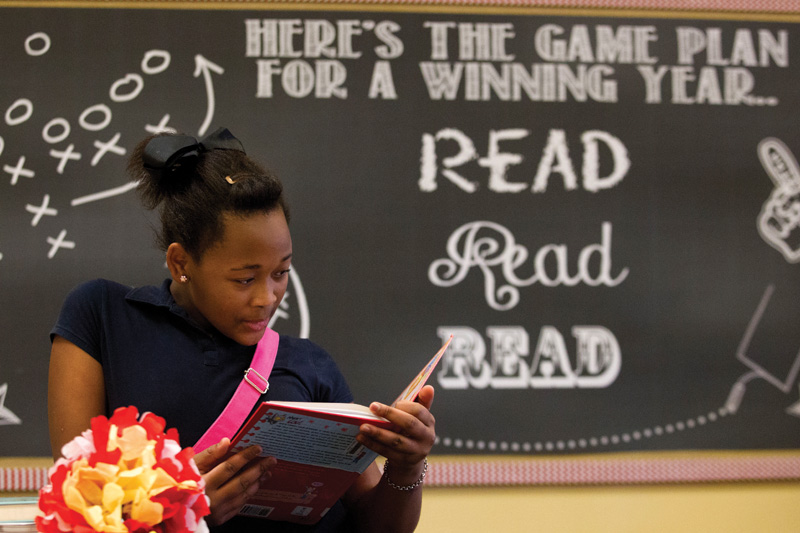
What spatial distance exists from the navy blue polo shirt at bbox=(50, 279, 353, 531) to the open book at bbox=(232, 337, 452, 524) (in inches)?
2.5

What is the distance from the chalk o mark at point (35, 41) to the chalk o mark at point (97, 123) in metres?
0.19

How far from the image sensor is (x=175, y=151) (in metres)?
1.11

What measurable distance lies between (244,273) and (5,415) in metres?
1.15

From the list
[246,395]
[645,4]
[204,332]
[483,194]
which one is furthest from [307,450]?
[645,4]

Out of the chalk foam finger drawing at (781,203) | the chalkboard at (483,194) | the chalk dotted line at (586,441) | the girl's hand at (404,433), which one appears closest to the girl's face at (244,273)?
the girl's hand at (404,433)

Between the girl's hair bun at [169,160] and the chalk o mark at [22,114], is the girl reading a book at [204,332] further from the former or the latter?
the chalk o mark at [22,114]

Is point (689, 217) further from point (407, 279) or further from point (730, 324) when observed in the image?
point (407, 279)

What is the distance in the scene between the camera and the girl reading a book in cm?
104

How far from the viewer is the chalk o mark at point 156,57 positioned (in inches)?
77.9

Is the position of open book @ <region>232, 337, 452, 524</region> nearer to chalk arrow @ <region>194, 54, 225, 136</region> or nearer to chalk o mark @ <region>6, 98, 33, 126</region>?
chalk arrow @ <region>194, 54, 225, 136</region>

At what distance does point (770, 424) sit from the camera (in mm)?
2010

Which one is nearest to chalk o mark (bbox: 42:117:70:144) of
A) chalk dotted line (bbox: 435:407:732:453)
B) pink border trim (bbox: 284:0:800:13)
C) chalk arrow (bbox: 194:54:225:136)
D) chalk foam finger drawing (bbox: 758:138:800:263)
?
chalk arrow (bbox: 194:54:225:136)

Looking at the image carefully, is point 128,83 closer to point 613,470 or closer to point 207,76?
point 207,76

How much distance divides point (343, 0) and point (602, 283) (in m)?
1.03
